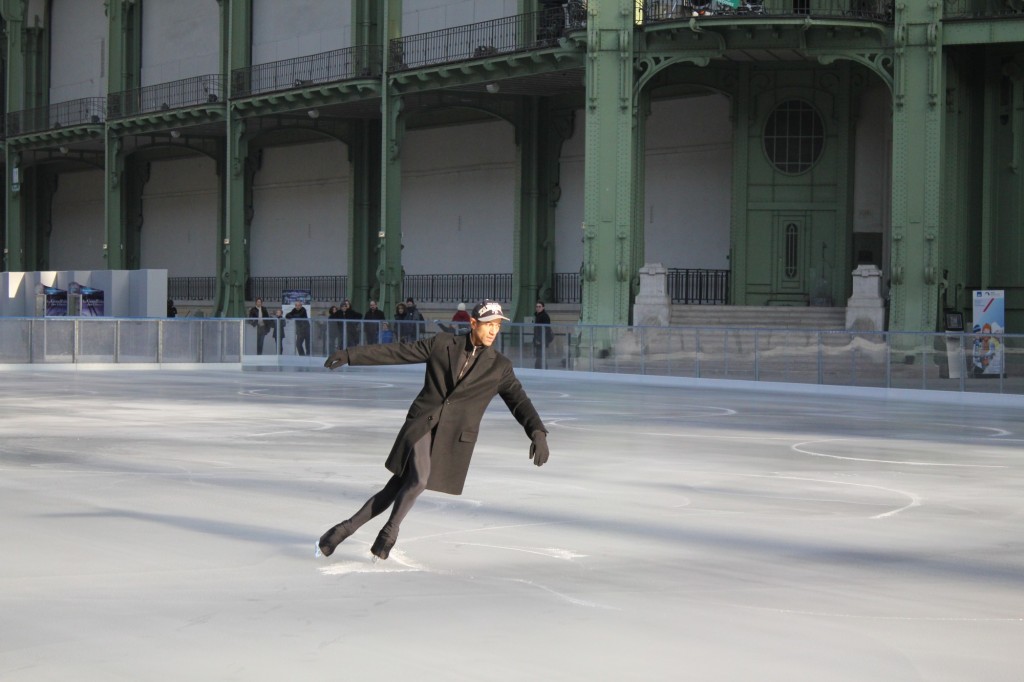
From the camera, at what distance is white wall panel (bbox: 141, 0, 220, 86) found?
5203 centimetres


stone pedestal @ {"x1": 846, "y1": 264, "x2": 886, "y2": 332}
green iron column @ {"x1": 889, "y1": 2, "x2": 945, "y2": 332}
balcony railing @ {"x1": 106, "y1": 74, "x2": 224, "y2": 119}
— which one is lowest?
stone pedestal @ {"x1": 846, "y1": 264, "x2": 886, "y2": 332}

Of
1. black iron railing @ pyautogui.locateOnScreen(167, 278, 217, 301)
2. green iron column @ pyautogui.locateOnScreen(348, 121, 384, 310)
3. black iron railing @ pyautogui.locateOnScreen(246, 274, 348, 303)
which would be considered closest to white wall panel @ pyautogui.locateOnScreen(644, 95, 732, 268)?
green iron column @ pyautogui.locateOnScreen(348, 121, 384, 310)

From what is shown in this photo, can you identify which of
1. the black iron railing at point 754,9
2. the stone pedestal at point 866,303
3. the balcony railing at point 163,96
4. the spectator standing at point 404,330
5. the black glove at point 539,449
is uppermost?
the balcony railing at point 163,96

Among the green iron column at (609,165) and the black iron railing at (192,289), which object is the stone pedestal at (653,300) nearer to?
the green iron column at (609,165)

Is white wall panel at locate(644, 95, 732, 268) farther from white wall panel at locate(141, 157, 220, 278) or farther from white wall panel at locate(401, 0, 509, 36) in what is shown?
white wall panel at locate(141, 157, 220, 278)

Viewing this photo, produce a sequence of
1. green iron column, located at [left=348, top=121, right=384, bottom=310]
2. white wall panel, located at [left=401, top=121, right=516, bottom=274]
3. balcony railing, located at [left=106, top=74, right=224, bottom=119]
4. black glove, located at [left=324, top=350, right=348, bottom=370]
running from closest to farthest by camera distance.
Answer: black glove, located at [left=324, top=350, right=348, bottom=370], white wall panel, located at [left=401, top=121, right=516, bottom=274], green iron column, located at [left=348, top=121, right=384, bottom=310], balcony railing, located at [left=106, top=74, right=224, bottom=119]

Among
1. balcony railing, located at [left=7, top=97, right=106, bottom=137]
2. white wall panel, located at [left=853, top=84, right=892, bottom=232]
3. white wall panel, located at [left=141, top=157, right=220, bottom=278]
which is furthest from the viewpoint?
balcony railing, located at [left=7, top=97, right=106, bottom=137]

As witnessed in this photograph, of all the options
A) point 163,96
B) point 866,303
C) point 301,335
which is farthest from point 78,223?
point 866,303

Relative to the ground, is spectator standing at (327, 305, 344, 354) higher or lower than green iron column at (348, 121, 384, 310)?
lower

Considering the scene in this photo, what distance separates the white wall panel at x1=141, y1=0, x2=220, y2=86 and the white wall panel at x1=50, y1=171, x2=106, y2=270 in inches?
296

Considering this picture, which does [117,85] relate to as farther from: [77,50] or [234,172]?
[234,172]

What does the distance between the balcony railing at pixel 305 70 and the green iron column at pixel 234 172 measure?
0.57 metres

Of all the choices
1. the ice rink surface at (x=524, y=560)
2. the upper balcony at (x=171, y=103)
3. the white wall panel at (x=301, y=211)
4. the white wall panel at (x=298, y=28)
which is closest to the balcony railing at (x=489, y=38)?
the white wall panel at (x=298, y=28)

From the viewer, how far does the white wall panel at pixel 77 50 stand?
57.4 m
